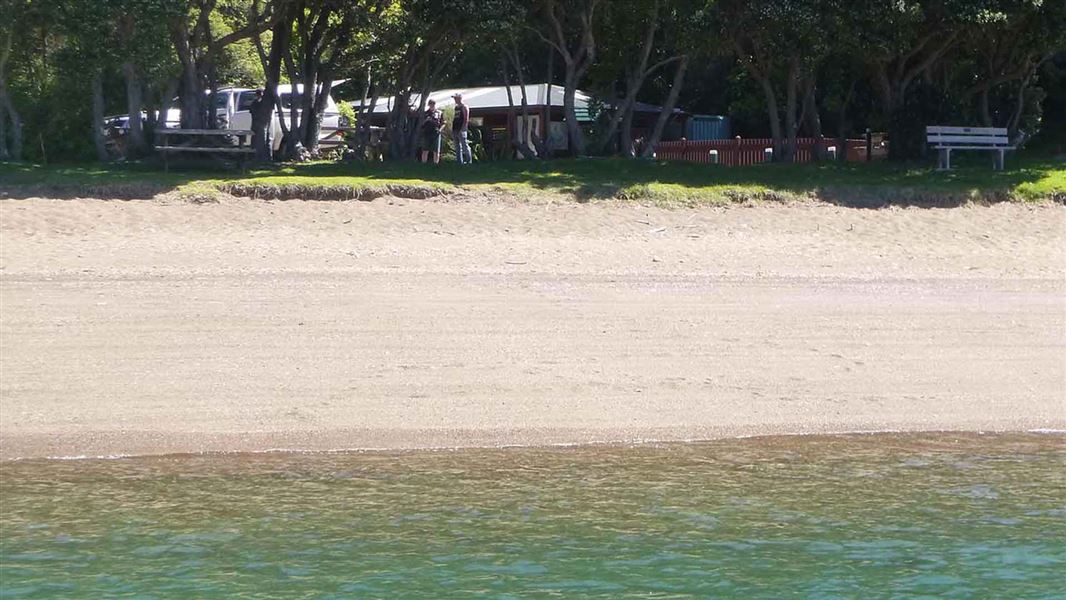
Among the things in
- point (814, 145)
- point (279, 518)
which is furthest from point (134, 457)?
point (814, 145)

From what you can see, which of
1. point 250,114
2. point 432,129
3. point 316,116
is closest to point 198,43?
point 316,116

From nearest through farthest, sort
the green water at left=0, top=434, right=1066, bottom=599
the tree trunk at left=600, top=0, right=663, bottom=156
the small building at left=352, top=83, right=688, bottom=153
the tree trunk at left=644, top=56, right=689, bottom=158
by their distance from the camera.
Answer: the green water at left=0, top=434, right=1066, bottom=599, the tree trunk at left=600, top=0, right=663, bottom=156, the tree trunk at left=644, top=56, right=689, bottom=158, the small building at left=352, top=83, right=688, bottom=153

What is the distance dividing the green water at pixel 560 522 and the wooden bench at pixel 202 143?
11.2m

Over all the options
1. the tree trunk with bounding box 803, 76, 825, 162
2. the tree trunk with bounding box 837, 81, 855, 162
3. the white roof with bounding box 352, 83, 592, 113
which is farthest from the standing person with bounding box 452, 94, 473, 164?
the tree trunk with bounding box 837, 81, 855, 162

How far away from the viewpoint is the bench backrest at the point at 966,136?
20.3 metres

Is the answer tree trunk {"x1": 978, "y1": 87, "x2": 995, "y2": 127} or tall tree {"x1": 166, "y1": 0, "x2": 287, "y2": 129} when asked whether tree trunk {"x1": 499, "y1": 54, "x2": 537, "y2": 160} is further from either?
tree trunk {"x1": 978, "y1": 87, "x2": 995, "y2": 127}

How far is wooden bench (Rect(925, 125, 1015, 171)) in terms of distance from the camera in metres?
20.3

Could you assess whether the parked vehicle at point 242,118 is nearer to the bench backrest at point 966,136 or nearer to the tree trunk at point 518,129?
the tree trunk at point 518,129

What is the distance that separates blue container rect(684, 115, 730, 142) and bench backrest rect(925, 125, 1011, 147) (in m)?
10.6

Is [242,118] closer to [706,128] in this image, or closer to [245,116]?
[245,116]

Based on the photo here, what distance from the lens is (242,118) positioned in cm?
2833

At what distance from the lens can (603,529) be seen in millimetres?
8352

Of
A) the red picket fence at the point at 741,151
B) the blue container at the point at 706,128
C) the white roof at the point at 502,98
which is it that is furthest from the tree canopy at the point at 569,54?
the blue container at the point at 706,128

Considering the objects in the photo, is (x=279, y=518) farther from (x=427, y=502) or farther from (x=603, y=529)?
(x=603, y=529)
